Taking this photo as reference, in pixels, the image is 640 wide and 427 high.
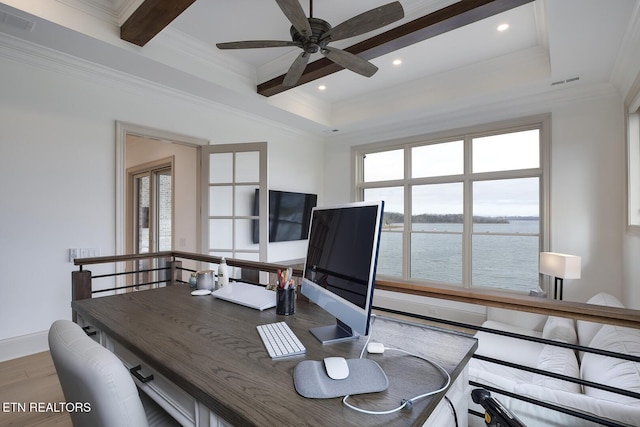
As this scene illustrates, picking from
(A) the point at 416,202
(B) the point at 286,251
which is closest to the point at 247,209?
(B) the point at 286,251

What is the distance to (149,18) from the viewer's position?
219 centimetres

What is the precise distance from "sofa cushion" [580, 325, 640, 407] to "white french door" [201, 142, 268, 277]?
282cm

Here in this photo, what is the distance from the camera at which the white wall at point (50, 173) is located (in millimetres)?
2398

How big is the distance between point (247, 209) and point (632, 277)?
393 centimetres

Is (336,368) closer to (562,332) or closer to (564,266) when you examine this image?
(562,332)

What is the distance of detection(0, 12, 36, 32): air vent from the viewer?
82.8 inches

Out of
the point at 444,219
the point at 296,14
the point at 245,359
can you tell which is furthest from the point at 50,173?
A: the point at 444,219

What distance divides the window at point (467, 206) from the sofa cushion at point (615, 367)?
2.06 metres

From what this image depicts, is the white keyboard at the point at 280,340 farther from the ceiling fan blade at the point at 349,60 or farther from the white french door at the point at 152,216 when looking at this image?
the white french door at the point at 152,216

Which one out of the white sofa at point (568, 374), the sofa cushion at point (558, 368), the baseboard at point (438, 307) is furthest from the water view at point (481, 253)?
the sofa cushion at point (558, 368)

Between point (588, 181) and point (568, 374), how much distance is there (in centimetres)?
255

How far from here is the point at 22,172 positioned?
8.02ft

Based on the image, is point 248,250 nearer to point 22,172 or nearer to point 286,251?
point 286,251

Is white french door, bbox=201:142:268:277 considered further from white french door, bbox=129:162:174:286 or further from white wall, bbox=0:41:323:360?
white french door, bbox=129:162:174:286
